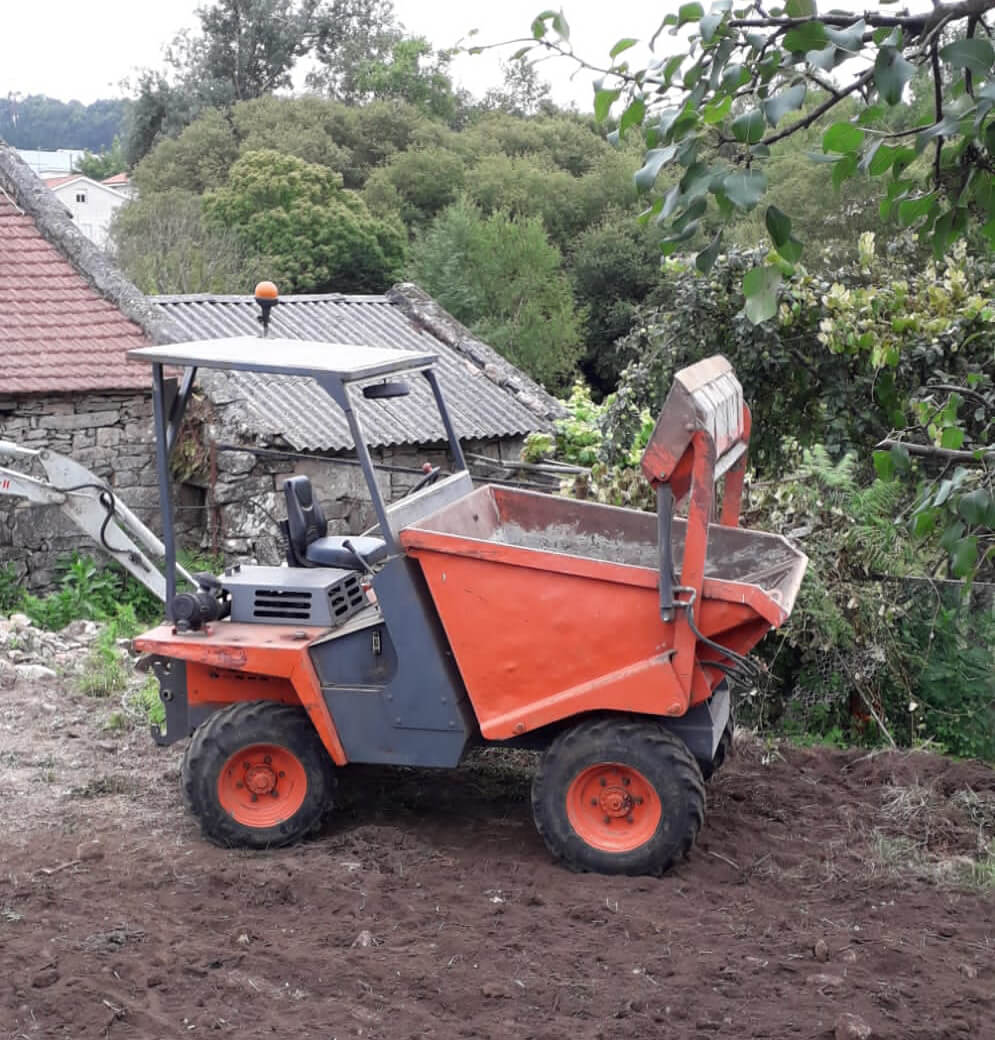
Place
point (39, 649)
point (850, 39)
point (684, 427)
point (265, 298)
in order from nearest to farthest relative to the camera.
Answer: point (850, 39) < point (684, 427) < point (265, 298) < point (39, 649)

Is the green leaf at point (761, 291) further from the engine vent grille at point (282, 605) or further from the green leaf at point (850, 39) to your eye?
the engine vent grille at point (282, 605)

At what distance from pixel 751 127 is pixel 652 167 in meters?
0.18

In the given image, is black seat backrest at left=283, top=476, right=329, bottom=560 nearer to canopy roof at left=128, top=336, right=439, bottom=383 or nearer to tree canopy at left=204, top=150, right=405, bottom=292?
canopy roof at left=128, top=336, right=439, bottom=383

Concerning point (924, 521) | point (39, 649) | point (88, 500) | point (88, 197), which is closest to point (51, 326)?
point (39, 649)

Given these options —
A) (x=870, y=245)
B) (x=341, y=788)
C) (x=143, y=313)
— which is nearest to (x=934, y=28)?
(x=341, y=788)

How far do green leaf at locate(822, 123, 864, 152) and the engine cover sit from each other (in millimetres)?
4168

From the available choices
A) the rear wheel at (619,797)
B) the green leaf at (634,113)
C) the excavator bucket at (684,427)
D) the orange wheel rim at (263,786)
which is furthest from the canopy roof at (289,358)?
the green leaf at (634,113)

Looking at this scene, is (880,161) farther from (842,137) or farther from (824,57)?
(824,57)

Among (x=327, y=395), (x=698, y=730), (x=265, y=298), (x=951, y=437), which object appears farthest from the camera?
(x=327, y=395)

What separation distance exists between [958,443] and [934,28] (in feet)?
3.02

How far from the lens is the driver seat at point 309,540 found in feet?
20.1

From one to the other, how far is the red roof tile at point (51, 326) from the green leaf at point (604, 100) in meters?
11.6

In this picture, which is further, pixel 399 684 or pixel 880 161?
pixel 399 684

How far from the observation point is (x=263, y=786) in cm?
602
